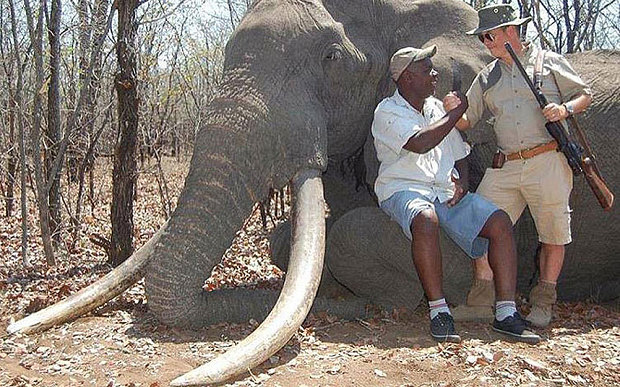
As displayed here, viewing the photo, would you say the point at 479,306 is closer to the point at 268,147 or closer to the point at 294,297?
the point at 294,297

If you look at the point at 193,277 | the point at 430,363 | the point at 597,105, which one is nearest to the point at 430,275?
the point at 430,363

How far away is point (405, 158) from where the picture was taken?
18.9ft

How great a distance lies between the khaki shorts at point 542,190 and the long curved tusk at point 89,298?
2562 mm

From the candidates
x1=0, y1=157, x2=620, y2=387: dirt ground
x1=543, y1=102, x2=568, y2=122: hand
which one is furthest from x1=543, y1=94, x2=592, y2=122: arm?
x1=0, y1=157, x2=620, y2=387: dirt ground

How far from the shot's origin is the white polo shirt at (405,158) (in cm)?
569

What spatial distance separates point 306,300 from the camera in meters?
5.04

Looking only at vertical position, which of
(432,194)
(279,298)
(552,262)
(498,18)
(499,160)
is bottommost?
(279,298)

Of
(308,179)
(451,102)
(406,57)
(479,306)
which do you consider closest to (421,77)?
(406,57)

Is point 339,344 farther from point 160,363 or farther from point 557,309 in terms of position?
point 557,309

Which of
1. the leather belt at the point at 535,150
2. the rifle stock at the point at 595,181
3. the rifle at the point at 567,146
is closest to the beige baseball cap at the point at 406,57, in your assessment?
the rifle at the point at 567,146

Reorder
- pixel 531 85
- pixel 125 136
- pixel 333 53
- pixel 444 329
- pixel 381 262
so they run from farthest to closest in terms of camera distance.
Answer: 1. pixel 125 136
2. pixel 381 262
3. pixel 333 53
4. pixel 531 85
5. pixel 444 329

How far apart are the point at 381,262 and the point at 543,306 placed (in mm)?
1268

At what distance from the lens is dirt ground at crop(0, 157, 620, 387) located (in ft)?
15.7

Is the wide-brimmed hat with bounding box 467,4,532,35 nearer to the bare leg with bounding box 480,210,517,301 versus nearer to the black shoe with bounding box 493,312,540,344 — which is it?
the bare leg with bounding box 480,210,517,301
